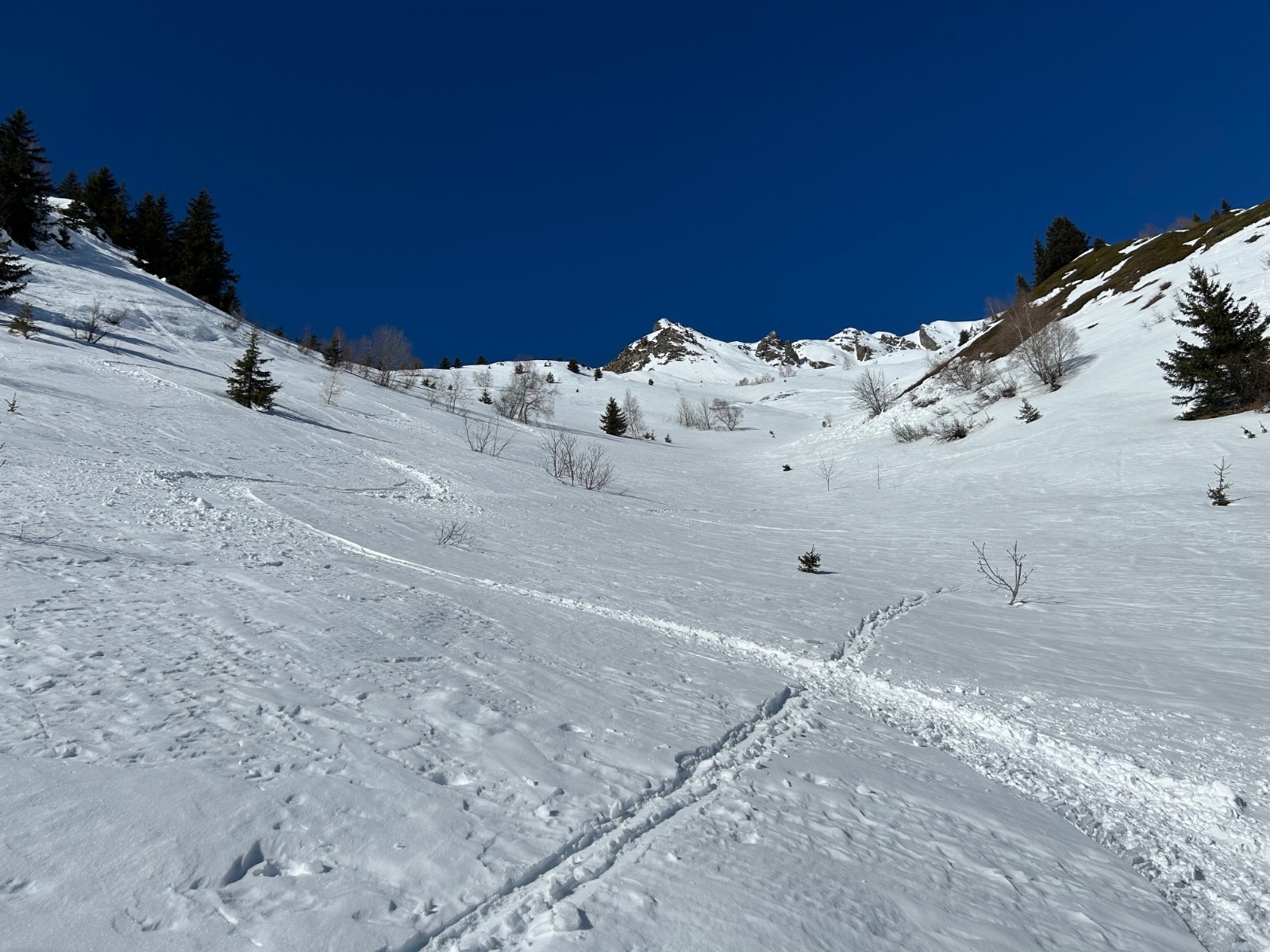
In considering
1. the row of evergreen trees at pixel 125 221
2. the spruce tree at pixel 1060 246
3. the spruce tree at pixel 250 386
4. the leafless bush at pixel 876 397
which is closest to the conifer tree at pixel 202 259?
the row of evergreen trees at pixel 125 221

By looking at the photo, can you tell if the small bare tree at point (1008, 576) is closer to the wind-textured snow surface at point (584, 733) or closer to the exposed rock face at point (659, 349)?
the wind-textured snow surface at point (584, 733)

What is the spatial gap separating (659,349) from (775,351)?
1183 inches

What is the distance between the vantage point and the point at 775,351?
484 ft

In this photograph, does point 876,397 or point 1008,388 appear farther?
point 876,397

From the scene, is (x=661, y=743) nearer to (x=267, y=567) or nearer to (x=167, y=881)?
(x=167, y=881)

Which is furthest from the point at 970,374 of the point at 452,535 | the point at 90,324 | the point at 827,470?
the point at 90,324

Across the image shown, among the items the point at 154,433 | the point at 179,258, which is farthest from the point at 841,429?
the point at 179,258

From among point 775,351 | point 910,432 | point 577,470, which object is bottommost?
point 577,470

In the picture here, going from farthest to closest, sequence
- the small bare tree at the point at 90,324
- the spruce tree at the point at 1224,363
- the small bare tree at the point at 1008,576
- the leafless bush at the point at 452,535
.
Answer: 1. the small bare tree at the point at 90,324
2. the spruce tree at the point at 1224,363
3. the leafless bush at the point at 452,535
4. the small bare tree at the point at 1008,576

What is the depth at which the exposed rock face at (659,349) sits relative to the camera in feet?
439

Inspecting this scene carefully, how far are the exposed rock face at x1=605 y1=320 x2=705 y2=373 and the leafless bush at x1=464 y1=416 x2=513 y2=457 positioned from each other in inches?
4091

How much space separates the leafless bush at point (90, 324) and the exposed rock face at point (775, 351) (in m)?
124

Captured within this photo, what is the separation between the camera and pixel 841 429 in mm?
32781

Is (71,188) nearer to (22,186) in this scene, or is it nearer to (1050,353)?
(22,186)
